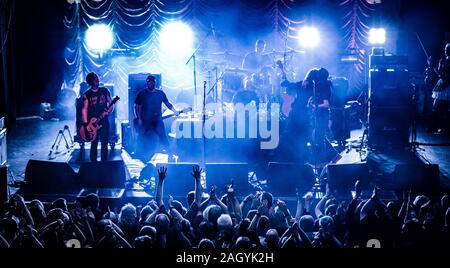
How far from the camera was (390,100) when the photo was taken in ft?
40.0

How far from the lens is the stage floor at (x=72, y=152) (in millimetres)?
11172

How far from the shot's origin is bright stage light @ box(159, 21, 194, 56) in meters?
18.1

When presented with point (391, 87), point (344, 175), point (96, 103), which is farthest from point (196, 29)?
point (344, 175)

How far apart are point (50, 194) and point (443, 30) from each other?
13.1 metres

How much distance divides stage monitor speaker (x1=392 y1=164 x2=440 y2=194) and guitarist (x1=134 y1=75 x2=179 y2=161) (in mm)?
4071

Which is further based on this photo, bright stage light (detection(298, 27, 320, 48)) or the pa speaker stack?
bright stage light (detection(298, 27, 320, 48))

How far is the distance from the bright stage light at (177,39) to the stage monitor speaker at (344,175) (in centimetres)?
1072

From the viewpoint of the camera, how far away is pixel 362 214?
627 cm

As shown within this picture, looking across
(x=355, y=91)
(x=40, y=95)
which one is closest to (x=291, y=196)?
(x=355, y=91)

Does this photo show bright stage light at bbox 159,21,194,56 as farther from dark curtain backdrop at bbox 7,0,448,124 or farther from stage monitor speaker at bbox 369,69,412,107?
stage monitor speaker at bbox 369,69,412,107

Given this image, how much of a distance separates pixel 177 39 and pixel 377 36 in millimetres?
6181

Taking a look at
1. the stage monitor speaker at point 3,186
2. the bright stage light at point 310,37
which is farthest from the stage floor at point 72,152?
the bright stage light at point 310,37

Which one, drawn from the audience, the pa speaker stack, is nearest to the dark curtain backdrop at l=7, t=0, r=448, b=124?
the pa speaker stack
